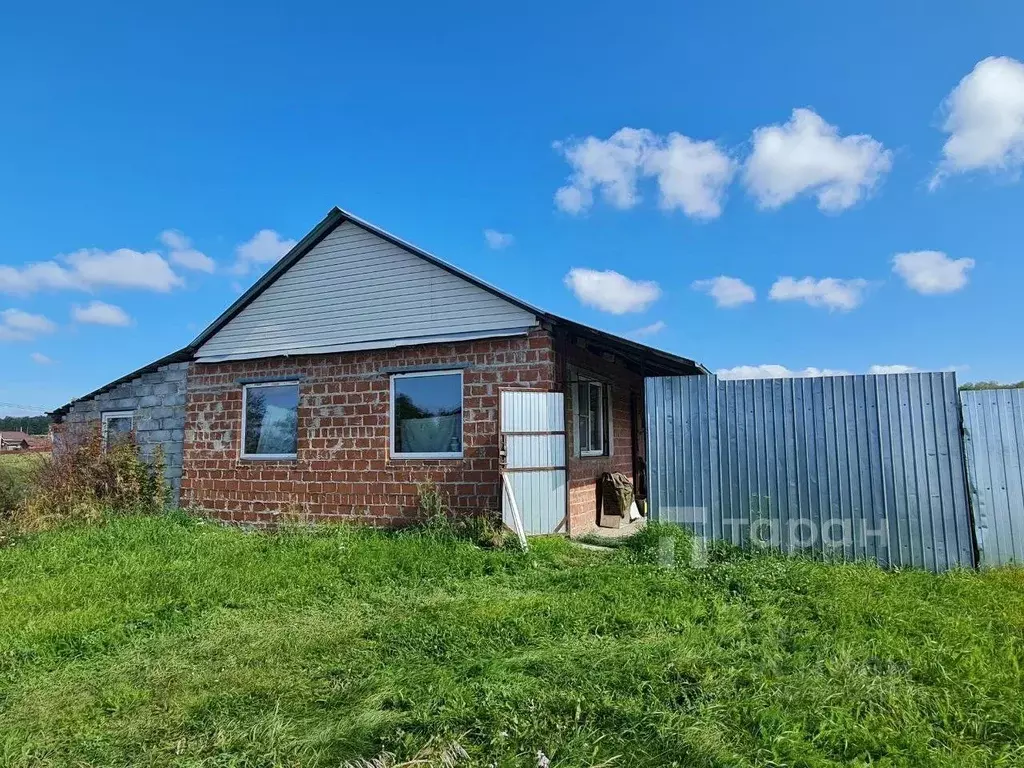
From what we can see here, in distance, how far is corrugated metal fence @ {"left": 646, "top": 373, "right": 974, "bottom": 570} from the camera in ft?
21.6

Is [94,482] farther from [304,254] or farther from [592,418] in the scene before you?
[592,418]

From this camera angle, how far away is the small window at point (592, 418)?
10.6 m

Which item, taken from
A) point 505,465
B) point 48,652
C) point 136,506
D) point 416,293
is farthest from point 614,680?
point 136,506

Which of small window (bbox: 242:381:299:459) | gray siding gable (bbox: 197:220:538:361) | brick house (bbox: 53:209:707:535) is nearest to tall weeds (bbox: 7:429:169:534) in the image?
brick house (bbox: 53:209:707:535)

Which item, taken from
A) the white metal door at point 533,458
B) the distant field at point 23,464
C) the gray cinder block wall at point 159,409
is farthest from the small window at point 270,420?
the distant field at point 23,464

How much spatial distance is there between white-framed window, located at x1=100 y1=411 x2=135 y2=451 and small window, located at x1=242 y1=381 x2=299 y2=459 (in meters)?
3.22

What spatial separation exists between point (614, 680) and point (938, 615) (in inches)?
113

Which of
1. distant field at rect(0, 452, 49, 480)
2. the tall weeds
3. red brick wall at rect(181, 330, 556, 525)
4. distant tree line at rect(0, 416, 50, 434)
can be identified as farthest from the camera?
distant tree line at rect(0, 416, 50, 434)

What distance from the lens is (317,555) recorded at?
Answer: 7.69 m

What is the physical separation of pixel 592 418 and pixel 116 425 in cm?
1021

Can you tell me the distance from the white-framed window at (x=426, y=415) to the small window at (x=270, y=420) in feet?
6.98

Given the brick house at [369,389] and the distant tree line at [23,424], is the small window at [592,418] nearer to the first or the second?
the brick house at [369,389]

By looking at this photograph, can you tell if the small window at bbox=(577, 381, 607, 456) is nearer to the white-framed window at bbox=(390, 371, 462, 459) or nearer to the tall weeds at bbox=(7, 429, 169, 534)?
the white-framed window at bbox=(390, 371, 462, 459)

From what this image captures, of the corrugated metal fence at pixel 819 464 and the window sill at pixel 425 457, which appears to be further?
the window sill at pixel 425 457
